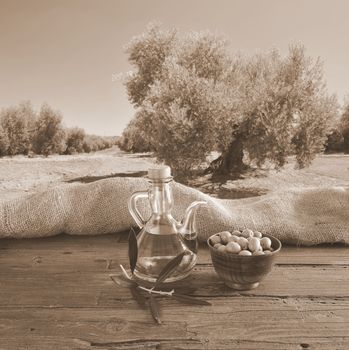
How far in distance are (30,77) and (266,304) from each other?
536 centimetres

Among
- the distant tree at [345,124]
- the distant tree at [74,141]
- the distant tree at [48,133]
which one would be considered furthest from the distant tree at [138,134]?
the distant tree at [345,124]

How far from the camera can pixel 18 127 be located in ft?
18.7

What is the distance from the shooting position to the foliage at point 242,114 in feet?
14.8

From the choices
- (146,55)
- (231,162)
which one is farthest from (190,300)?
(146,55)

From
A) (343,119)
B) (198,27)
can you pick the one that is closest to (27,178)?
(198,27)

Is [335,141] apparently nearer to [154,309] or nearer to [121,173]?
[121,173]

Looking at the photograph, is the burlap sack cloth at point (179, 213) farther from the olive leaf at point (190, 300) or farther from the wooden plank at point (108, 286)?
the olive leaf at point (190, 300)

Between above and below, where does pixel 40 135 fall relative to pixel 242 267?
below

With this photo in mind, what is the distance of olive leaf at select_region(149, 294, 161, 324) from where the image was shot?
0.56 metres

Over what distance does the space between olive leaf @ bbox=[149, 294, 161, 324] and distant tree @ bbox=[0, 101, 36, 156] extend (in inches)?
204

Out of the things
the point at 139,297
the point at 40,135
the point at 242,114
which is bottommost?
the point at 40,135

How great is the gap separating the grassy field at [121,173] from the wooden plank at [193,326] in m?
4.30

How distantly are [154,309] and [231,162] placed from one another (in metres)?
4.89

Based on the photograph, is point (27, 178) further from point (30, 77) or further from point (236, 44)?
point (236, 44)
